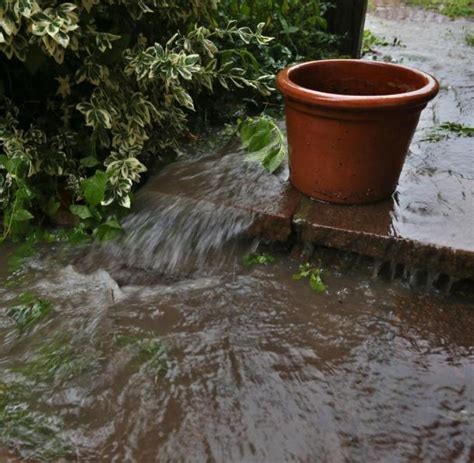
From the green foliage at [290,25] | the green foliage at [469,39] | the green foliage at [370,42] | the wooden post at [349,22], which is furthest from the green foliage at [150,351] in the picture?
the green foliage at [469,39]

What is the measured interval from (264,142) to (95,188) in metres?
0.96

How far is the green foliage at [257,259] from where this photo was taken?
7.62 ft

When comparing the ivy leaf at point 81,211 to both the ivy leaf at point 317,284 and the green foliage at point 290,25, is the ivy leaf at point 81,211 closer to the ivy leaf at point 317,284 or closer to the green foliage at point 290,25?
the ivy leaf at point 317,284

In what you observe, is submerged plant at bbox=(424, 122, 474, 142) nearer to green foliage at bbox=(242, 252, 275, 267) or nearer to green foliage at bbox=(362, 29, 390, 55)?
green foliage at bbox=(242, 252, 275, 267)

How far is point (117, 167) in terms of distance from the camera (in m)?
2.54

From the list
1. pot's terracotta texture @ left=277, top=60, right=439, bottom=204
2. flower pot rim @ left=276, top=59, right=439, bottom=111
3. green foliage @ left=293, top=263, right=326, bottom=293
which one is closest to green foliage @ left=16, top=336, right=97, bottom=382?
green foliage @ left=293, top=263, right=326, bottom=293

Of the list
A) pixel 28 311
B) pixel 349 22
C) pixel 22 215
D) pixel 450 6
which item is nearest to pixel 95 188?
pixel 22 215

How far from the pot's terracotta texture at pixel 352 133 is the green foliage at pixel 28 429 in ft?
Result: 4.75

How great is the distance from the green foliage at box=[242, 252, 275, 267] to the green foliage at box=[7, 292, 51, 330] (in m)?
0.88

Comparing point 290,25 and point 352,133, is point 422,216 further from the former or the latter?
point 290,25

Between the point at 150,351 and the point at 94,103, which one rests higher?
the point at 94,103

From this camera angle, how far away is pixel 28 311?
6.87 feet

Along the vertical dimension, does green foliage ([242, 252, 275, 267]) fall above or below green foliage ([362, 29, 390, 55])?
below

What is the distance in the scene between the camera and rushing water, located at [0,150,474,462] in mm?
1544
